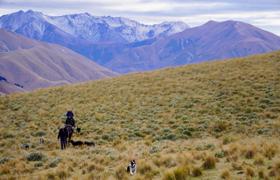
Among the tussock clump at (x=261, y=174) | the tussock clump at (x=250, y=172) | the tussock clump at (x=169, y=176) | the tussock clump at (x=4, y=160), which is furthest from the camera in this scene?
the tussock clump at (x=4, y=160)

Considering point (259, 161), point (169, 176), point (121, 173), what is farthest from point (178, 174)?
point (259, 161)

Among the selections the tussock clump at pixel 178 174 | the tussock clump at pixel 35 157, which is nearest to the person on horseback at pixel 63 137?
the tussock clump at pixel 35 157

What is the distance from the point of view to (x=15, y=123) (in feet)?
104

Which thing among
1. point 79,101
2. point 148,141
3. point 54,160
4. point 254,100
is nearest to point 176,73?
point 79,101

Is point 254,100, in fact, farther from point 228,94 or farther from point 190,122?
point 190,122

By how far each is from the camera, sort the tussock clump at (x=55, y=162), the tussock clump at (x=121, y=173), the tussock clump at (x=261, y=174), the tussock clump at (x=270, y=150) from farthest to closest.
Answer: the tussock clump at (x=55, y=162)
the tussock clump at (x=270, y=150)
the tussock clump at (x=121, y=173)
the tussock clump at (x=261, y=174)

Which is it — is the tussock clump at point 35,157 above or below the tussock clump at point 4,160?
above

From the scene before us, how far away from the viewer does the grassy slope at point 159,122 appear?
52.5 ft

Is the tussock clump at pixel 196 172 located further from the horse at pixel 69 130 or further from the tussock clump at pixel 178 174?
the horse at pixel 69 130

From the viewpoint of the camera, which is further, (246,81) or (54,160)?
(246,81)

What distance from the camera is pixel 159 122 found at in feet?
93.3

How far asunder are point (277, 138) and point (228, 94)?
49.5 feet

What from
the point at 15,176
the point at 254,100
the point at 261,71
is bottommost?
the point at 15,176

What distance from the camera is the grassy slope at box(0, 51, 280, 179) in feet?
52.5
